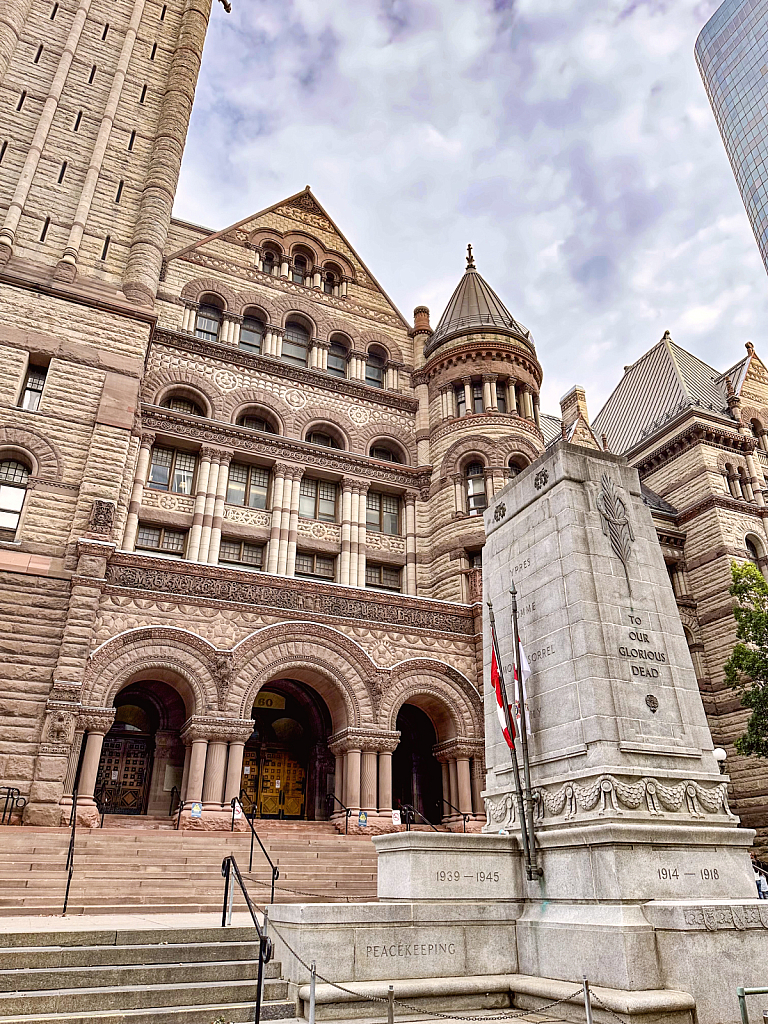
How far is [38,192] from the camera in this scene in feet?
90.6

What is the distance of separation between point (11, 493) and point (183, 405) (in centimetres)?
896

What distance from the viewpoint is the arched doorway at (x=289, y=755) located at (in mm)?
23578

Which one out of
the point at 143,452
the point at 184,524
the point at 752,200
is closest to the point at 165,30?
the point at 143,452

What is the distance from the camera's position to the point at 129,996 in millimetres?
7258

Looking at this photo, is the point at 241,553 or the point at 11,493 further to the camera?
the point at 241,553

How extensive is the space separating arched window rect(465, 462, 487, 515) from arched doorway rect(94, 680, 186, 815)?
547 inches

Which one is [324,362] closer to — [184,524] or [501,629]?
[184,524]

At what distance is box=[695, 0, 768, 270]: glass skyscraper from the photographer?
262 feet

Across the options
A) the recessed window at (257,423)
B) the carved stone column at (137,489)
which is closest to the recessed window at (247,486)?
the recessed window at (257,423)

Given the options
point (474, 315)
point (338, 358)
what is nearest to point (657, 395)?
point (474, 315)

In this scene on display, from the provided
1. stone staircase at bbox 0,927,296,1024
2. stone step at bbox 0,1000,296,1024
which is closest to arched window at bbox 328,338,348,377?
stone staircase at bbox 0,927,296,1024

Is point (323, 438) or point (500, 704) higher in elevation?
point (323, 438)

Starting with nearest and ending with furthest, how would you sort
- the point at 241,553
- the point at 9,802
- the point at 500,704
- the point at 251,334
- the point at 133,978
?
the point at 133,978
the point at 500,704
the point at 9,802
the point at 241,553
the point at 251,334

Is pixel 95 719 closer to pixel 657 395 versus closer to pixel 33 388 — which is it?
pixel 33 388
